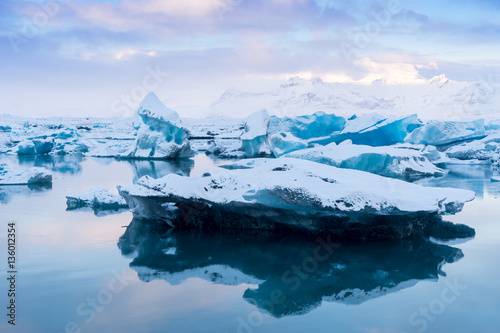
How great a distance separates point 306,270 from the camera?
406 centimetres

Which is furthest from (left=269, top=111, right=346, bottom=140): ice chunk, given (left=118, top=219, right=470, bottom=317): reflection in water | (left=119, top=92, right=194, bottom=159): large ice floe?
(left=118, top=219, right=470, bottom=317): reflection in water

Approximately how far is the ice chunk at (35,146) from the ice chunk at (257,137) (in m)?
8.21

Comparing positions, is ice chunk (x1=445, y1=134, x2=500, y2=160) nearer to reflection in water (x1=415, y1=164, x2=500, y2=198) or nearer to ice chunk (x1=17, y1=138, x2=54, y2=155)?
reflection in water (x1=415, y1=164, x2=500, y2=198)

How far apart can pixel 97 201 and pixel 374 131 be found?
11142mm

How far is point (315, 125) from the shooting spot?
59.9 feet

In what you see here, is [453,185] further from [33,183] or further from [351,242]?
[33,183]

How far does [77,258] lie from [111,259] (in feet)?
0.99

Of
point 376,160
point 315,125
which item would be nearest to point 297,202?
point 376,160

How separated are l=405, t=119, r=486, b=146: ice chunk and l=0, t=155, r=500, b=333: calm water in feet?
37.0

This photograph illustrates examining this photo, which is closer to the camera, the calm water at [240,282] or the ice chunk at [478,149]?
the calm water at [240,282]

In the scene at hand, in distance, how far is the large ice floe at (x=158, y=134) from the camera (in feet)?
51.1

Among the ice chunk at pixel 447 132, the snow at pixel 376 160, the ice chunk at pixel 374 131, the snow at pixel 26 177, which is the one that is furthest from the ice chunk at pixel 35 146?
the ice chunk at pixel 447 132

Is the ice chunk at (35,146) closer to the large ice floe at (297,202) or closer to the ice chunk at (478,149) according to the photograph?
the ice chunk at (478,149)

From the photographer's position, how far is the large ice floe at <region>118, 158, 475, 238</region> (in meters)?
4.51
